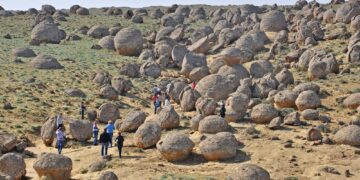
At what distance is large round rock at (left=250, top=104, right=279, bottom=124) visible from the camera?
36250mm

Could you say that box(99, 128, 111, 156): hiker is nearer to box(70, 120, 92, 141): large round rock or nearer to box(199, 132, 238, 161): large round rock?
box(70, 120, 92, 141): large round rock

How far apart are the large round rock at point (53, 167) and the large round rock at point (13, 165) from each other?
3.07 feet

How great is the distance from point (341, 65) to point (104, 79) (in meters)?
22.9

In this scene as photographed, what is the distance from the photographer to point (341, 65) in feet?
177

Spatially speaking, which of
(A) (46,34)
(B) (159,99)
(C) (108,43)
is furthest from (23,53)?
(B) (159,99)

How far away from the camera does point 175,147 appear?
2952 cm

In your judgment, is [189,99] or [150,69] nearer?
A: [189,99]

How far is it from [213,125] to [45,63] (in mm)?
27916

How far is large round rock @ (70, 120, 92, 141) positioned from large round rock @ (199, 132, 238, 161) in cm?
806

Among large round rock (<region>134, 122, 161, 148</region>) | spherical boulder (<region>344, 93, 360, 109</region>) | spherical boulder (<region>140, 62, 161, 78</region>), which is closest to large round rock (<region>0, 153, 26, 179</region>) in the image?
large round rock (<region>134, 122, 161, 148</region>)

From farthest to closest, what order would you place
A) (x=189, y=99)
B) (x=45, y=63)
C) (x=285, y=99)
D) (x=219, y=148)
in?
(x=45, y=63) → (x=189, y=99) → (x=285, y=99) → (x=219, y=148)

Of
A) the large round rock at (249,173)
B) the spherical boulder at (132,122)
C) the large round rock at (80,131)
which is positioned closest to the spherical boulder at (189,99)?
the spherical boulder at (132,122)

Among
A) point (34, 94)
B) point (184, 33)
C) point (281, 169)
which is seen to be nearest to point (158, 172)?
point (281, 169)

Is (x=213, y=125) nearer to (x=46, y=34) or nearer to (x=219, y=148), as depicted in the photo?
(x=219, y=148)
